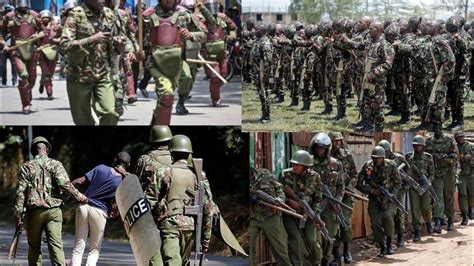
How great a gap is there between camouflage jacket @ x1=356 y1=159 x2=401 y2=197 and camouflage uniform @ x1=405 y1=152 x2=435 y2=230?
20 cm

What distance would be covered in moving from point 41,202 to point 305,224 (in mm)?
2414

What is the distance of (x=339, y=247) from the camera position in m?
12.0

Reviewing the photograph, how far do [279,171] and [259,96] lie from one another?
0.87 meters

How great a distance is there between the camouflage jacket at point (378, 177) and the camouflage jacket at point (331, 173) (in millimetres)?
310

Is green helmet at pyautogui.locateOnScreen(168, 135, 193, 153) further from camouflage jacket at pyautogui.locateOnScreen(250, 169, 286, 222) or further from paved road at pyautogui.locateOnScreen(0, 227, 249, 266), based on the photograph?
paved road at pyautogui.locateOnScreen(0, 227, 249, 266)

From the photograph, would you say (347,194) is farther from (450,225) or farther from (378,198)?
(450,225)

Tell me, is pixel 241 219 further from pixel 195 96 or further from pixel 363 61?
pixel 363 61

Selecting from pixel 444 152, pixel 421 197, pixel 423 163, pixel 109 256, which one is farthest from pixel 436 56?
pixel 109 256

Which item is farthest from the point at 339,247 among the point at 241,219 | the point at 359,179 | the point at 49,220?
the point at 49,220

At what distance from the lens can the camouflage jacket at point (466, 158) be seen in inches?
480

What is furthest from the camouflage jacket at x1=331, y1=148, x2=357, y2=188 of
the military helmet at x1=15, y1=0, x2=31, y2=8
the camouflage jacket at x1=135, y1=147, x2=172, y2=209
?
the military helmet at x1=15, y1=0, x2=31, y2=8

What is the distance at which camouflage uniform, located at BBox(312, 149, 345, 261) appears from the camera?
11734 millimetres

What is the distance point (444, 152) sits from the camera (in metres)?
12.2

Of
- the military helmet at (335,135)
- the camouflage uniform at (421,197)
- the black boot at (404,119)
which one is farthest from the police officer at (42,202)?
the camouflage uniform at (421,197)
